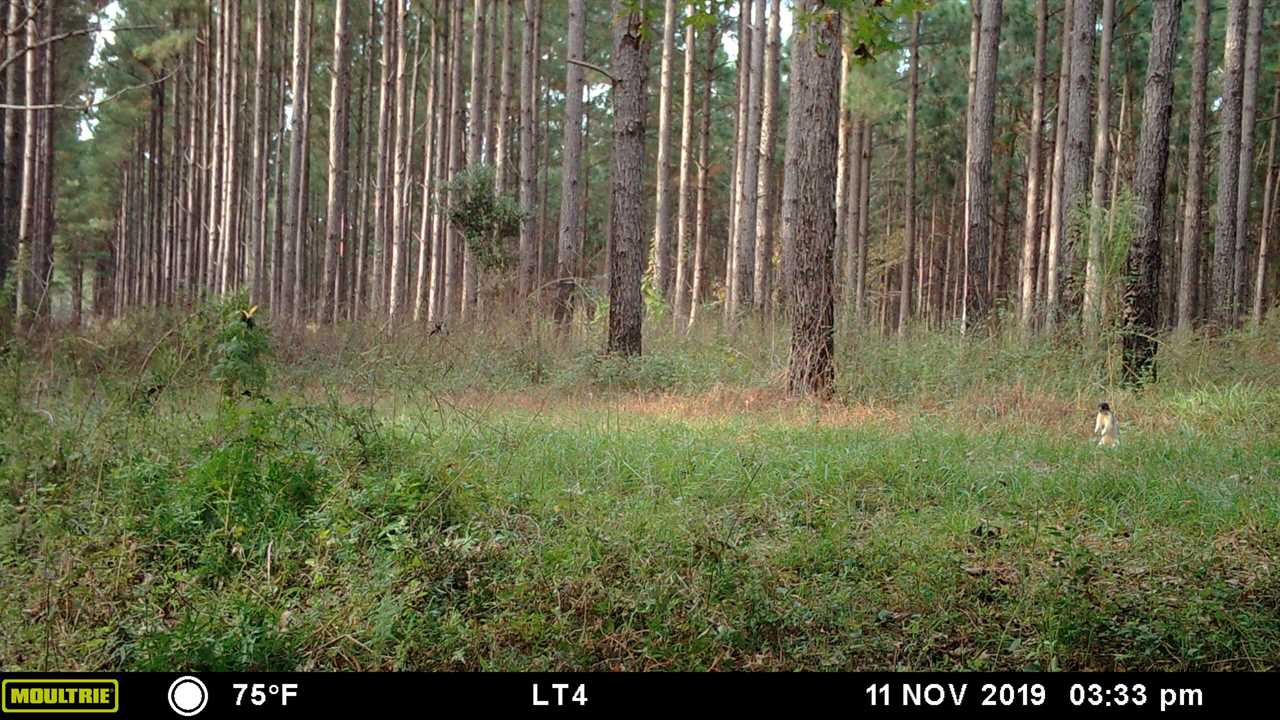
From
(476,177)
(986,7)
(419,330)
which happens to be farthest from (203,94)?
(986,7)

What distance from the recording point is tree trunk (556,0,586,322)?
14188 mm

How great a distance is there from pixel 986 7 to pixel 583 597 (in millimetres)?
15398

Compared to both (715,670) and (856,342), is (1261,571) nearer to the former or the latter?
(715,670)

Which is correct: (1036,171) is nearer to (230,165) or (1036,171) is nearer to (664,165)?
(664,165)

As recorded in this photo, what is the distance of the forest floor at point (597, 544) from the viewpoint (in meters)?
3.51

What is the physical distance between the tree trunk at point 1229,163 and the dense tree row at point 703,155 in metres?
0.06

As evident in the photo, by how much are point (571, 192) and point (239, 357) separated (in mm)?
9828

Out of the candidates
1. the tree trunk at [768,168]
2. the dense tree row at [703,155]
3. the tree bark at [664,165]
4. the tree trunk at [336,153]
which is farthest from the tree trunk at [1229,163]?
the tree trunk at [336,153]

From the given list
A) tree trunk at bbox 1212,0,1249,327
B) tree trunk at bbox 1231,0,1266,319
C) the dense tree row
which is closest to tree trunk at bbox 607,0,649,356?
the dense tree row

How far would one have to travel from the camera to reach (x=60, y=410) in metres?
5.46

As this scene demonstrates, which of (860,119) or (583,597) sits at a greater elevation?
(860,119)
